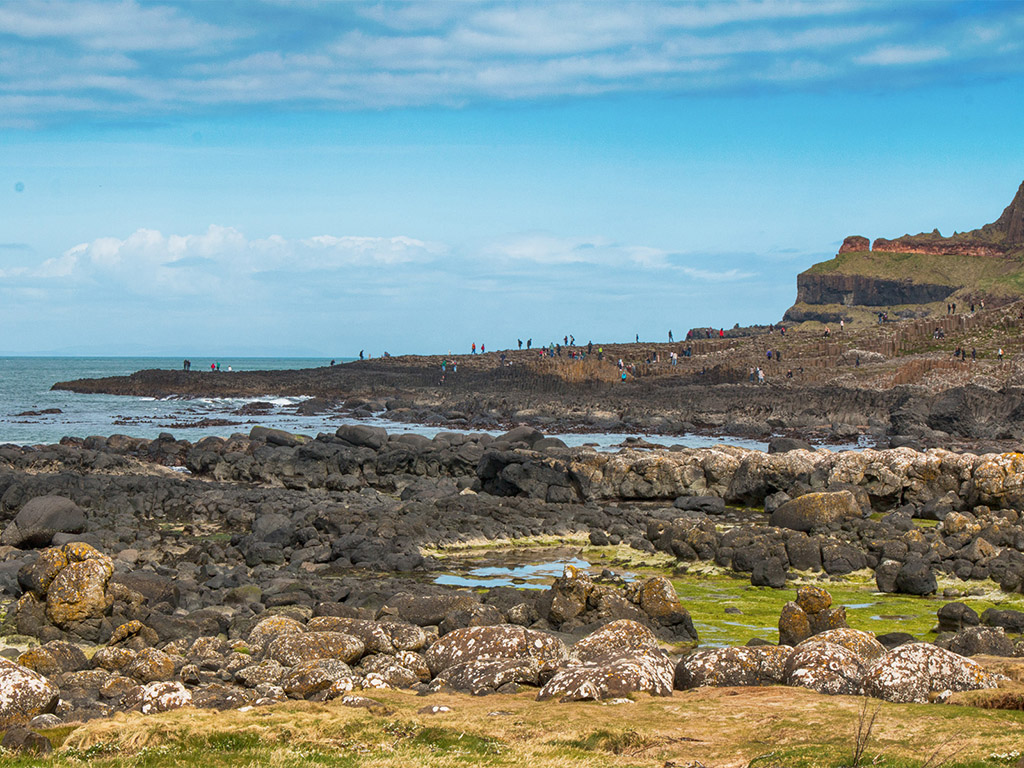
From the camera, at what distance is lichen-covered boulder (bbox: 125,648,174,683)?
14.7m

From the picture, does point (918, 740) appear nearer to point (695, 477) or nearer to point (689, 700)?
point (689, 700)

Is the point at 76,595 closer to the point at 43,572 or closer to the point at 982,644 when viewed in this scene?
the point at 43,572

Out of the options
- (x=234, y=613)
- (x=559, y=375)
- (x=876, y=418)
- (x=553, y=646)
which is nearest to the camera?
(x=553, y=646)

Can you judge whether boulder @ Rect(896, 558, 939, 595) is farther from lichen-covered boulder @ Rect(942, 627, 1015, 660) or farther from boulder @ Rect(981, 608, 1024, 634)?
lichen-covered boulder @ Rect(942, 627, 1015, 660)

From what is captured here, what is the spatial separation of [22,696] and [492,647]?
6646 millimetres

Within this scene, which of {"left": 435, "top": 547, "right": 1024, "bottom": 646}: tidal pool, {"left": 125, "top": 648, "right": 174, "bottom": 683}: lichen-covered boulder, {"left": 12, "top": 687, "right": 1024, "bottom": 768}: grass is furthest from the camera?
{"left": 435, "top": 547, "right": 1024, "bottom": 646}: tidal pool

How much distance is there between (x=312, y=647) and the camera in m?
15.2

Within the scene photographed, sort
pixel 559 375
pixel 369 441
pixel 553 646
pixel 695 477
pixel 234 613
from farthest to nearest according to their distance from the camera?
pixel 559 375 < pixel 369 441 < pixel 695 477 < pixel 234 613 < pixel 553 646

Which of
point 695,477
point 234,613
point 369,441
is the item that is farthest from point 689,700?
point 369,441

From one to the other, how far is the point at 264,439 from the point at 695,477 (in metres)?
23.7

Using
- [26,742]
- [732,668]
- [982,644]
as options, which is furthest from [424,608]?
[982,644]

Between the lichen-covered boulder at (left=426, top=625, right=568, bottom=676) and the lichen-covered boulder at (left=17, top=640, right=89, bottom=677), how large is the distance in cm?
568

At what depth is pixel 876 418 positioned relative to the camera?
72000 mm

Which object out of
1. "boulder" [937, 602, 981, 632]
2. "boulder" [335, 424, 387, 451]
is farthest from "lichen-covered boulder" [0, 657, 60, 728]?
"boulder" [335, 424, 387, 451]
